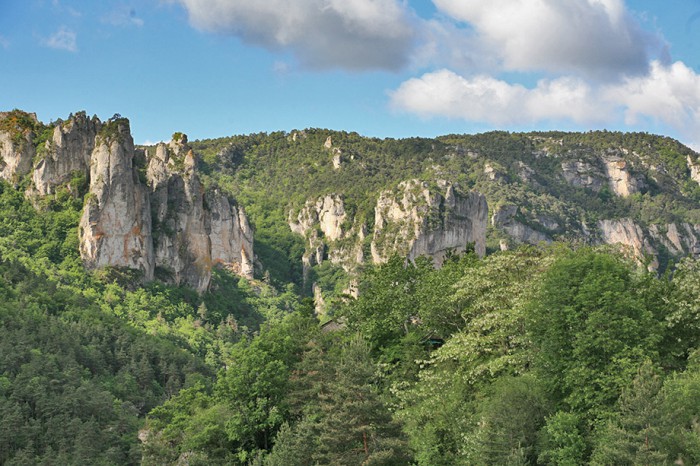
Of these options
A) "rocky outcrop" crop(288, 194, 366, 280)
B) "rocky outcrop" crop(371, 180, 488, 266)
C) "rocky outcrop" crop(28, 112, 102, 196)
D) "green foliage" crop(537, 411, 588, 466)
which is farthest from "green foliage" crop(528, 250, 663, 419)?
"rocky outcrop" crop(288, 194, 366, 280)

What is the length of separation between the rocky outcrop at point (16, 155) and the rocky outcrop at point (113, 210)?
38.4ft

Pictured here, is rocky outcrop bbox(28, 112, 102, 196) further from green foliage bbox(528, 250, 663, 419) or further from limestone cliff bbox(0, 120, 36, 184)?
green foliage bbox(528, 250, 663, 419)

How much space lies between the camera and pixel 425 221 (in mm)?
161250

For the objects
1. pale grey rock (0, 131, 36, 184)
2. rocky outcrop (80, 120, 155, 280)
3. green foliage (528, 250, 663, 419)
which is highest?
pale grey rock (0, 131, 36, 184)

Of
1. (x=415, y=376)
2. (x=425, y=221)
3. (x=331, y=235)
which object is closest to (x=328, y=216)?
(x=331, y=235)

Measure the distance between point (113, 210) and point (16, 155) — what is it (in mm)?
19610

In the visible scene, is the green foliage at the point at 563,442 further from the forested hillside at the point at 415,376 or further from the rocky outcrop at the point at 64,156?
the rocky outcrop at the point at 64,156

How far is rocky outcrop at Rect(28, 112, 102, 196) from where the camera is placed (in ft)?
408

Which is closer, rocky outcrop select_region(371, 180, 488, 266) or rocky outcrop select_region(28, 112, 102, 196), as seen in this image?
rocky outcrop select_region(28, 112, 102, 196)

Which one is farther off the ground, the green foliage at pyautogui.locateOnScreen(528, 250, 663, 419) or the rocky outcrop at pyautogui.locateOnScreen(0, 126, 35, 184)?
the rocky outcrop at pyautogui.locateOnScreen(0, 126, 35, 184)

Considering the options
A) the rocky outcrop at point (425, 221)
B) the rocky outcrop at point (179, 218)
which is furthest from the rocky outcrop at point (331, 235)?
the rocky outcrop at point (179, 218)

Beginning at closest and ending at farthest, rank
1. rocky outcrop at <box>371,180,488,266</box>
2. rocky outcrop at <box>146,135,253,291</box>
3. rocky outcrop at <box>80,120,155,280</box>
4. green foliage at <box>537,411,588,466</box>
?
green foliage at <box>537,411,588,466</box>
rocky outcrop at <box>80,120,155,280</box>
rocky outcrop at <box>146,135,253,291</box>
rocky outcrop at <box>371,180,488,266</box>

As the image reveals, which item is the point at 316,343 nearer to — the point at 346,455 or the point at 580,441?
the point at 346,455

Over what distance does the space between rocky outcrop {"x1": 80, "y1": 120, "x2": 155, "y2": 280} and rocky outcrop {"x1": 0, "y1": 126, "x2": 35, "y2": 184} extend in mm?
11710
